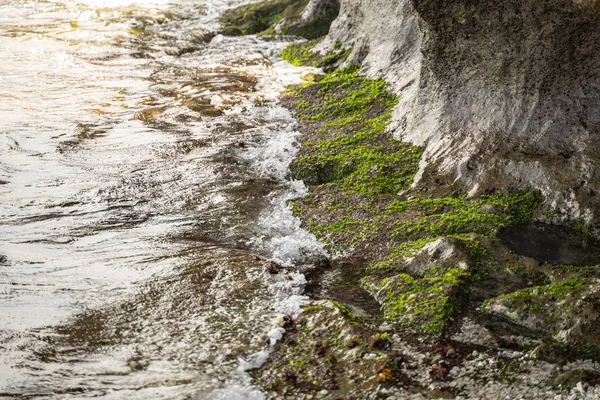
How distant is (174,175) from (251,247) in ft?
8.21

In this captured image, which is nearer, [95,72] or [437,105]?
[437,105]

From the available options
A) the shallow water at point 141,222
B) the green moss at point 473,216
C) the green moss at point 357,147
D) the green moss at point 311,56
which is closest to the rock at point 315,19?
the green moss at point 311,56

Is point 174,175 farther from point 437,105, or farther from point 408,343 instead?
point 408,343

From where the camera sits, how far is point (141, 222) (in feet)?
25.7

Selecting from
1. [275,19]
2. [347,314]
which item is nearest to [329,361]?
[347,314]

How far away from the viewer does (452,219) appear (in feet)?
22.8

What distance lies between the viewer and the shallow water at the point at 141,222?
5.31 meters

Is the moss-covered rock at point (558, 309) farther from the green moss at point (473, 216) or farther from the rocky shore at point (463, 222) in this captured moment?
the green moss at point (473, 216)

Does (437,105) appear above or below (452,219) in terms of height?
above

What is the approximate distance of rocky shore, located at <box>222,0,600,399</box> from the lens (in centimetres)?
506

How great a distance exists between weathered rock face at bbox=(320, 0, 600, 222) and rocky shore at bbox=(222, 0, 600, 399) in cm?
2

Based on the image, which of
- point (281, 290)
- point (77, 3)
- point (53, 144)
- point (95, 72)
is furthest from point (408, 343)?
point (77, 3)

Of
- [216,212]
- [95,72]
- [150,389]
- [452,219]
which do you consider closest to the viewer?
[150,389]

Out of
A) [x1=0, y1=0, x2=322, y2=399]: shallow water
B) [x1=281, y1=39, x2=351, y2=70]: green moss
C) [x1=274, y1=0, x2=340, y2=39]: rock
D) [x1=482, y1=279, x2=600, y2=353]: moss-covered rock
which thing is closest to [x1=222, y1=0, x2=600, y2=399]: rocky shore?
[x1=482, y1=279, x2=600, y2=353]: moss-covered rock
